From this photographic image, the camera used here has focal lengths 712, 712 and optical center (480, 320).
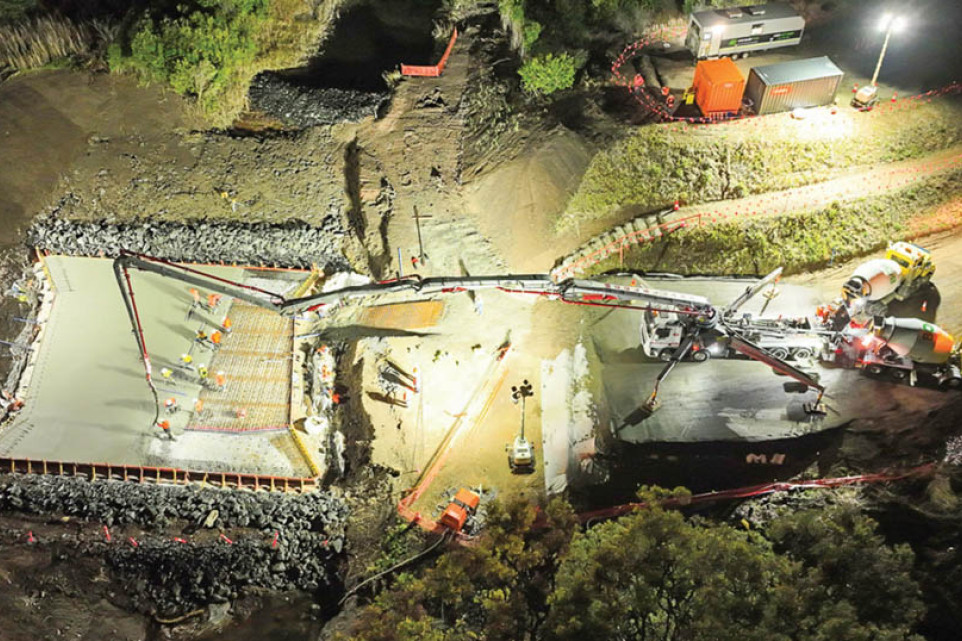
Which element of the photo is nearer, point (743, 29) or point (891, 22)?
point (891, 22)

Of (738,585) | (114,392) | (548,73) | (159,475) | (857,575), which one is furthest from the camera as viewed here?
(548,73)

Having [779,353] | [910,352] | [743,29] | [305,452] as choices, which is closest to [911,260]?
[910,352]

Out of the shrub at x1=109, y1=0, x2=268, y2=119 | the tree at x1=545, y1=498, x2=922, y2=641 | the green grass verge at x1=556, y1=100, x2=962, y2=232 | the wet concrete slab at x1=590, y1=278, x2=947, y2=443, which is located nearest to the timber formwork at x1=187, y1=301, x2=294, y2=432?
the wet concrete slab at x1=590, y1=278, x2=947, y2=443

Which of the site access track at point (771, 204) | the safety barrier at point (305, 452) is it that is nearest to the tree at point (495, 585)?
the safety barrier at point (305, 452)

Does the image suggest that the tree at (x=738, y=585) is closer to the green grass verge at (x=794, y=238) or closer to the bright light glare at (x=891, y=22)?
the green grass verge at (x=794, y=238)

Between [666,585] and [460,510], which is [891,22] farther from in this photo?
[666,585]

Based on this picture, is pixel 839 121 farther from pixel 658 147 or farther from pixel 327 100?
pixel 327 100

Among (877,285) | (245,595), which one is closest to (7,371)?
(245,595)
